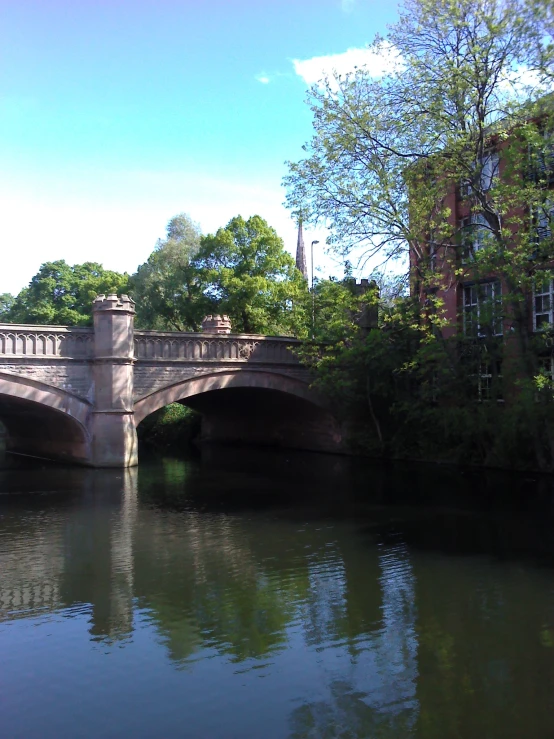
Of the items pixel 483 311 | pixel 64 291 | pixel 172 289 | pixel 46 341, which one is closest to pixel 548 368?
pixel 483 311

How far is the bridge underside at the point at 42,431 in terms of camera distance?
790 inches

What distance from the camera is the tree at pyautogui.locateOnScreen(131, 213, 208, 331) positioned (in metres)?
30.7

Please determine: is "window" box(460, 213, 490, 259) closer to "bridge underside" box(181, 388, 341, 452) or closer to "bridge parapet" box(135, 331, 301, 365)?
"bridge parapet" box(135, 331, 301, 365)

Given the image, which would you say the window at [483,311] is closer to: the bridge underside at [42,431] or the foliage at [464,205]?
the foliage at [464,205]

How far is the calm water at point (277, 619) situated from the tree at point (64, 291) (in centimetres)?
2613

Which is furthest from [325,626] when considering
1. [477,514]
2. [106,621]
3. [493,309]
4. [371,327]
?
[371,327]

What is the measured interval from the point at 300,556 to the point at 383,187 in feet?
35.7

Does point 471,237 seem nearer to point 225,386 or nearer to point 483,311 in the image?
point 483,311

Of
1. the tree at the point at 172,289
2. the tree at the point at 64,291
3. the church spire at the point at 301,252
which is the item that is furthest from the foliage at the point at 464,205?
the church spire at the point at 301,252

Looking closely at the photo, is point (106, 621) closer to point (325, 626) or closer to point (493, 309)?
point (325, 626)

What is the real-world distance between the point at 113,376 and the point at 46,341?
74.8 inches

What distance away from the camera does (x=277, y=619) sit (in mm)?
7684

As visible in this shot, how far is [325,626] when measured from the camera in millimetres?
7406

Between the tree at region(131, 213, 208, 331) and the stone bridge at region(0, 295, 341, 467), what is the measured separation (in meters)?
6.26
